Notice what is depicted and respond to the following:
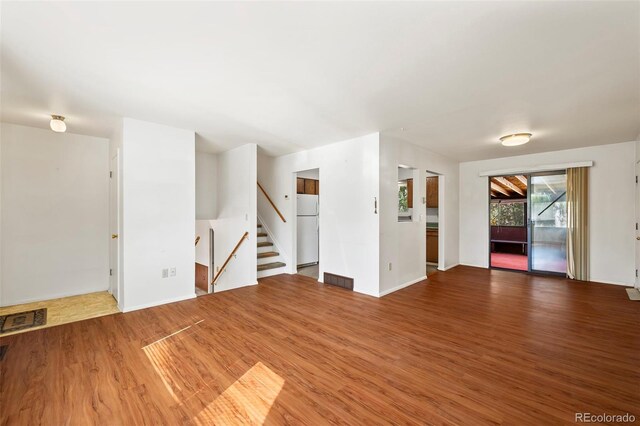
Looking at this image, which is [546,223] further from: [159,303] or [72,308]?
[72,308]

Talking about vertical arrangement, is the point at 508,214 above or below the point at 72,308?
above

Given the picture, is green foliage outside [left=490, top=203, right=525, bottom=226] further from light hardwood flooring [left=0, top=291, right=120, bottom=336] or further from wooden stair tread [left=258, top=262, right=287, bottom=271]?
Answer: light hardwood flooring [left=0, top=291, right=120, bottom=336]

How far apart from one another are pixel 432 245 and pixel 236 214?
491 centimetres

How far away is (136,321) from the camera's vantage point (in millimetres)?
3248

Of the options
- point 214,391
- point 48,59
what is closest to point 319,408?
point 214,391

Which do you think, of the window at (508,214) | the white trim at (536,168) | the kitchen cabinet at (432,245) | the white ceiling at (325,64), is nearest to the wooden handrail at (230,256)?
the white ceiling at (325,64)

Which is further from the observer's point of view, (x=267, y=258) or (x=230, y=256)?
(x=267, y=258)

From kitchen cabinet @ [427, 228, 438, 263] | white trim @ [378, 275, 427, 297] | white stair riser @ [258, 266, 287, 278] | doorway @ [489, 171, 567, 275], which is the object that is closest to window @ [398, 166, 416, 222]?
kitchen cabinet @ [427, 228, 438, 263]

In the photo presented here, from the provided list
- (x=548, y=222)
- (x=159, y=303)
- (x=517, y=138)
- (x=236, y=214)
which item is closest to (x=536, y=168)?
(x=548, y=222)

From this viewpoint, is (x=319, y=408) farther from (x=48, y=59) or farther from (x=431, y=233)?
(x=431, y=233)

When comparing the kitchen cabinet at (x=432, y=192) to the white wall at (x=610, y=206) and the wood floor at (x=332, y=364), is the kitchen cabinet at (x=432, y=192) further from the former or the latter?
the wood floor at (x=332, y=364)

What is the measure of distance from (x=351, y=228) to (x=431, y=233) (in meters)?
3.24

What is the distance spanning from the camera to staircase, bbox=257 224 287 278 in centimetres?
550

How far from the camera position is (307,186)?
699 cm
